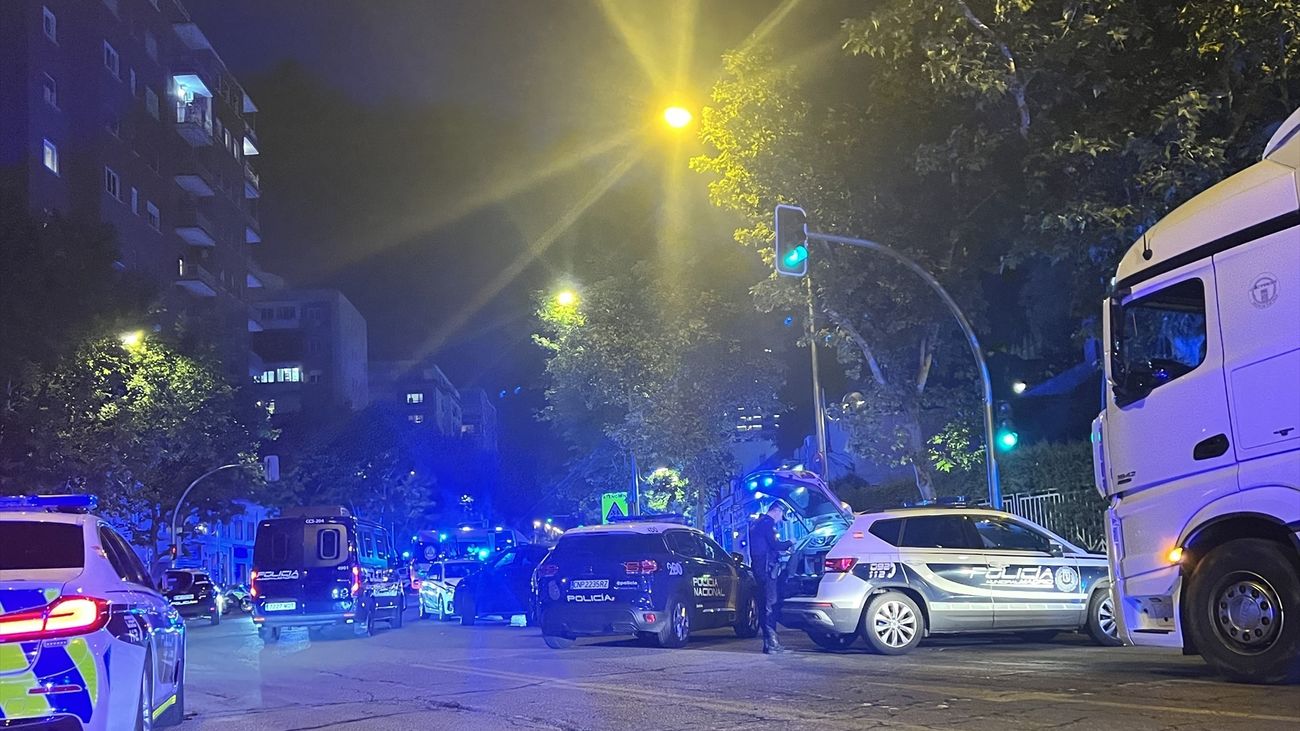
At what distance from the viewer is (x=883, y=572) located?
527 inches

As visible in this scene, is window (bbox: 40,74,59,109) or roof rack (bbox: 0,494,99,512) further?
window (bbox: 40,74,59,109)

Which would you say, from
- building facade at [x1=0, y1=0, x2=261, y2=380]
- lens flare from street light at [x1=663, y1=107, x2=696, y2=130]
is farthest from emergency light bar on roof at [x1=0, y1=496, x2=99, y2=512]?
building facade at [x1=0, y1=0, x2=261, y2=380]

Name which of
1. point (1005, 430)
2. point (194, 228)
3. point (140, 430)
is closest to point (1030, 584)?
point (1005, 430)

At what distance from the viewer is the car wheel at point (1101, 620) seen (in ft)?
44.7

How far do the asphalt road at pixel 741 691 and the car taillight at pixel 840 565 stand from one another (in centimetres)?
94

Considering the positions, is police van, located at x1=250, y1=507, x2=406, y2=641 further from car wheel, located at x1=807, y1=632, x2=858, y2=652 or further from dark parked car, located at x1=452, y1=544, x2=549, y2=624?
car wheel, located at x1=807, y1=632, x2=858, y2=652

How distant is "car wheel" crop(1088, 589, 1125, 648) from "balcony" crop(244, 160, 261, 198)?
67.6 meters

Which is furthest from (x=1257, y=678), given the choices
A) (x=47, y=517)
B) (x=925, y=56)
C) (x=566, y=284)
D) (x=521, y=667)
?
(x=566, y=284)

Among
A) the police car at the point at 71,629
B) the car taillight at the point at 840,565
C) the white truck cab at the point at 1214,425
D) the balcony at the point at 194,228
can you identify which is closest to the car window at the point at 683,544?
the car taillight at the point at 840,565

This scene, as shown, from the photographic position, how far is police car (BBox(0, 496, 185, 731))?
6.18m

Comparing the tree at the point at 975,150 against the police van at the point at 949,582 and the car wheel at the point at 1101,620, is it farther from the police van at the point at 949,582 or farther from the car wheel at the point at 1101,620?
the car wheel at the point at 1101,620

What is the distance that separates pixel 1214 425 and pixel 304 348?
91.9 metres

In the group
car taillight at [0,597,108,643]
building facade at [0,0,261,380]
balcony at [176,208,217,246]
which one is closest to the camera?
car taillight at [0,597,108,643]

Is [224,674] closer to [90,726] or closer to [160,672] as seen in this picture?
[160,672]
